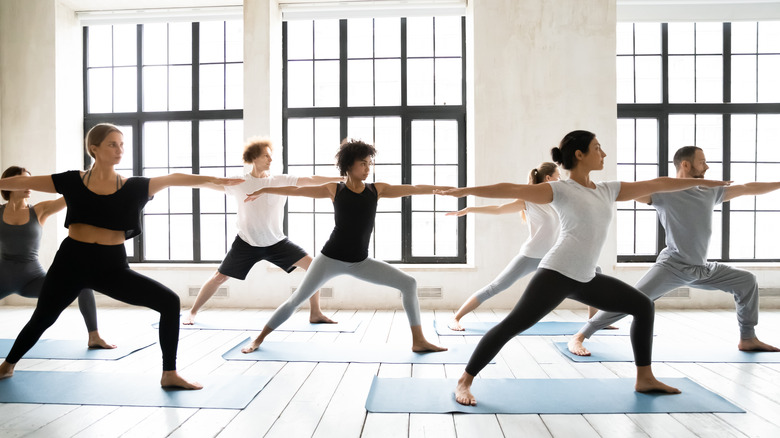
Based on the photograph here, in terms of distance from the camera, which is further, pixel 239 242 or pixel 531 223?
pixel 239 242

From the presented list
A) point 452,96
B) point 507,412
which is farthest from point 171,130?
point 507,412

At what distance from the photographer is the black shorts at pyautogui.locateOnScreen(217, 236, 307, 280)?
3.80 meters

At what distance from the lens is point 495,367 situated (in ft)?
8.80

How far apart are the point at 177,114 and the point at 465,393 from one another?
4.52m

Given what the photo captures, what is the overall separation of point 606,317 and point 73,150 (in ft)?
17.5

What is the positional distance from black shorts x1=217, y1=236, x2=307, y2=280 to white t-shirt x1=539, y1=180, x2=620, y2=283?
87.2 inches

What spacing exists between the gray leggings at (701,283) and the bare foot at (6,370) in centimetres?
315

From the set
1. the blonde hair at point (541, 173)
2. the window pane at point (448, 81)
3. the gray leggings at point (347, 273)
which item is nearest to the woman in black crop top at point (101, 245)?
the gray leggings at point (347, 273)

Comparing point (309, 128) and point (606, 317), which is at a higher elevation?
point (309, 128)

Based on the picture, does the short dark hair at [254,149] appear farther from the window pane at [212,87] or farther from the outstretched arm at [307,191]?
the window pane at [212,87]

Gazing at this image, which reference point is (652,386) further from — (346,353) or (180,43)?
(180,43)

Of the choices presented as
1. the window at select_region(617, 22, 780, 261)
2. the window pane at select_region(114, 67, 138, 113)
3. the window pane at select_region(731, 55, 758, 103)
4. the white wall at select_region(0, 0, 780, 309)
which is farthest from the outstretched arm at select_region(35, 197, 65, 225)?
the window pane at select_region(731, 55, 758, 103)

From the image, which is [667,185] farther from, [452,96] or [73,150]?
Result: [73,150]

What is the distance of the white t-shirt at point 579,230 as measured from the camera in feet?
6.88
